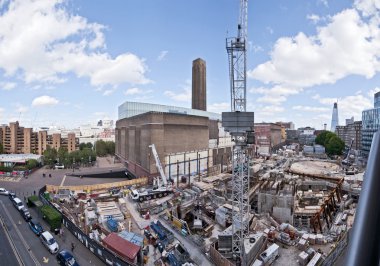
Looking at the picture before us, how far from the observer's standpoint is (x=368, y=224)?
185cm

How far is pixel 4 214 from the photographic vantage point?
101 feet

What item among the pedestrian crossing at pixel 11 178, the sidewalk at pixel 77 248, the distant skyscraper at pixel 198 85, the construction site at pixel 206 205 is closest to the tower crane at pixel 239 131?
the construction site at pixel 206 205

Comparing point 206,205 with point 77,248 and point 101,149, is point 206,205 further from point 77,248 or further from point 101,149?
point 101,149

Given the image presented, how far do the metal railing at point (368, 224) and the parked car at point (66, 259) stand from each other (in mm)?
22689

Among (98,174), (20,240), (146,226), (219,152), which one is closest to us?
(20,240)

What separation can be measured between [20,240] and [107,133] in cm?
12871

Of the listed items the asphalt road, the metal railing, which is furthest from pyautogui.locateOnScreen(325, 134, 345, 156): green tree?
the metal railing

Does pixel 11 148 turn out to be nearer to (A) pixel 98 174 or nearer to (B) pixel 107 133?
(A) pixel 98 174

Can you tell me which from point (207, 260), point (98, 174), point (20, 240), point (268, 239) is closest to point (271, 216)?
point (268, 239)

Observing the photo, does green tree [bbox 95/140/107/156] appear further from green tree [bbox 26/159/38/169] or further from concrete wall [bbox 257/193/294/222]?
concrete wall [bbox 257/193/294/222]

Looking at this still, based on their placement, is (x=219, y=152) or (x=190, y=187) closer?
(x=190, y=187)

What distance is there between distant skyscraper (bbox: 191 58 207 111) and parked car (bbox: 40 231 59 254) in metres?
71.9

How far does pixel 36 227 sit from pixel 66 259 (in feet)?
27.1

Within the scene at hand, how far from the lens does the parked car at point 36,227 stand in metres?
25.6
